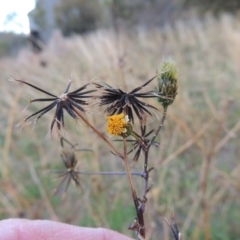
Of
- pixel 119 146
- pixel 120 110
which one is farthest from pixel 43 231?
pixel 119 146

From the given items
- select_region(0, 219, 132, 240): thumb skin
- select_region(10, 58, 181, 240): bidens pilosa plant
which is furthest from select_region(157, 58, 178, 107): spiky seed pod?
A: select_region(0, 219, 132, 240): thumb skin

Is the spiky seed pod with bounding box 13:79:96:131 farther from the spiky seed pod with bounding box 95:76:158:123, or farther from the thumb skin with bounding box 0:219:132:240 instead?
the thumb skin with bounding box 0:219:132:240

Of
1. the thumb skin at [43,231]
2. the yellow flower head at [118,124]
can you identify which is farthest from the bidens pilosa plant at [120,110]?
the thumb skin at [43,231]

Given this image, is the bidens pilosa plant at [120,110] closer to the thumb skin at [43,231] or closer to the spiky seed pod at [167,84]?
the spiky seed pod at [167,84]

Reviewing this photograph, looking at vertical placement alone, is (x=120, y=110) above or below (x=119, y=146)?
above

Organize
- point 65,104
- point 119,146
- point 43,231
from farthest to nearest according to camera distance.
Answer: point 119,146, point 43,231, point 65,104

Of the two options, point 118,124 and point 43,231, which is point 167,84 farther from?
point 43,231
